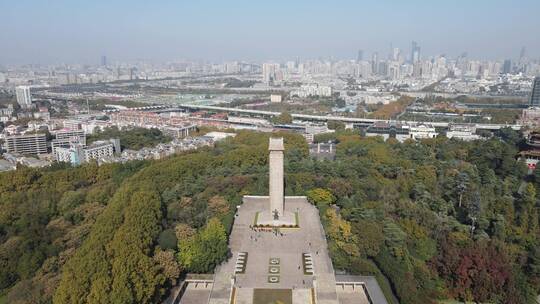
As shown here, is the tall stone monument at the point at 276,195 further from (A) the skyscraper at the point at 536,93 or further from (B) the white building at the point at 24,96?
(B) the white building at the point at 24,96

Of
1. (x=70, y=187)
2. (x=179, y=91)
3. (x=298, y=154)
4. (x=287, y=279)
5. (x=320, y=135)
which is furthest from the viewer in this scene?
(x=179, y=91)

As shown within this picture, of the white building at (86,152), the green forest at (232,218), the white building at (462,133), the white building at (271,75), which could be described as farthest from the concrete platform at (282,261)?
the white building at (271,75)

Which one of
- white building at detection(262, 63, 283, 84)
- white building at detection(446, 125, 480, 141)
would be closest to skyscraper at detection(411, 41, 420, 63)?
white building at detection(262, 63, 283, 84)

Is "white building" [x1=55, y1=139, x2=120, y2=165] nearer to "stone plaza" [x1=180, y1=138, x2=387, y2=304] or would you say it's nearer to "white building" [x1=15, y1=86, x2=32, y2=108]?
"stone plaza" [x1=180, y1=138, x2=387, y2=304]

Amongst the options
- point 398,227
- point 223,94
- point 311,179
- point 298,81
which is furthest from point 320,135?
point 298,81

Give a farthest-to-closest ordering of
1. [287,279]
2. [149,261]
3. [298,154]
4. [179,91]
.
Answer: [179,91], [298,154], [287,279], [149,261]

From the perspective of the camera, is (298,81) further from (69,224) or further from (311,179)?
(69,224)

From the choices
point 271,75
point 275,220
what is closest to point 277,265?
point 275,220

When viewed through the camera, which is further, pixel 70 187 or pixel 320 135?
pixel 320 135
